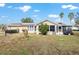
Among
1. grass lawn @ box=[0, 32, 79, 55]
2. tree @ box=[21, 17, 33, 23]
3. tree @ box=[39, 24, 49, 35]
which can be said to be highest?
tree @ box=[21, 17, 33, 23]

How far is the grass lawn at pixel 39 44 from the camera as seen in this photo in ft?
15.4

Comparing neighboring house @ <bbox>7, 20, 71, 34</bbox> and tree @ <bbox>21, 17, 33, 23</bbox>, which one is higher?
tree @ <bbox>21, 17, 33, 23</bbox>

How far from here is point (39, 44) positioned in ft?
15.5

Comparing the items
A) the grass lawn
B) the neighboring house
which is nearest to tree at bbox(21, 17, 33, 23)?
the neighboring house

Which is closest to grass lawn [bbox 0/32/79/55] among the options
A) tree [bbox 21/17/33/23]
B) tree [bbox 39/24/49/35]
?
tree [bbox 39/24/49/35]

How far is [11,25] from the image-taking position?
4742 millimetres

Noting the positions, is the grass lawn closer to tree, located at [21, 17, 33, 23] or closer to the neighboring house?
the neighboring house

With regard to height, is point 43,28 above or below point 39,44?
above

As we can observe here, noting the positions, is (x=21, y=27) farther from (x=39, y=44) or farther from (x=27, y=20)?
(x=39, y=44)

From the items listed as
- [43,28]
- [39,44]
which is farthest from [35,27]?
[39,44]

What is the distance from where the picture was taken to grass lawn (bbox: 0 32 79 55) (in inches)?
185

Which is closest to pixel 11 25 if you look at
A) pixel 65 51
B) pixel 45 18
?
pixel 45 18

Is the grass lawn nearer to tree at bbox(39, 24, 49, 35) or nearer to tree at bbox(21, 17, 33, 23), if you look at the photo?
tree at bbox(39, 24, 49, 35)
